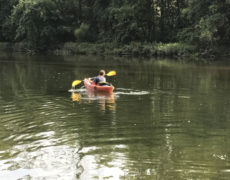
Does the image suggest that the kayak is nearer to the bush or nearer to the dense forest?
the dense forest

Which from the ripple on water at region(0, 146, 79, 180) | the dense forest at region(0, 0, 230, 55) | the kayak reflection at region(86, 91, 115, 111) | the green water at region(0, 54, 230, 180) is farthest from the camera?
the dense forest at region(0, 0, 230, 55)

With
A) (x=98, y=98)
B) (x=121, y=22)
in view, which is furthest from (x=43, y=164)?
(x=121, y=22)

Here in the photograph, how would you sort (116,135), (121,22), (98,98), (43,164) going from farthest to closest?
1. (121,22)
2. (98,98)
3. (116,135)
4. (43,164)

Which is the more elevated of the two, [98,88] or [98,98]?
[98,88]

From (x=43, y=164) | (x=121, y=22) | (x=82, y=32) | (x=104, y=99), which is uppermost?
(x=121, y=22)

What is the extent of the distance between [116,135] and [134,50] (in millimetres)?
38828

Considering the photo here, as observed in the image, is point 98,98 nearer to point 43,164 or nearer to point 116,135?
point 116,135

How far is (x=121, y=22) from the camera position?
163 feet

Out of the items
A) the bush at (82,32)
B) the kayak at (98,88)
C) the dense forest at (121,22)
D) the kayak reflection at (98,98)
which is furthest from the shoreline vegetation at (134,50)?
the kayak reflection at (98,98)

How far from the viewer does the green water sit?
21.1 feet

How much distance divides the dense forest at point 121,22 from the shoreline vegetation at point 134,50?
976mm

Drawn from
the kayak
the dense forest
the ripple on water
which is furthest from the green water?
the dense forest

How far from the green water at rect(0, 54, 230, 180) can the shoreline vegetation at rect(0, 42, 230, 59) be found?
26060 millimetres

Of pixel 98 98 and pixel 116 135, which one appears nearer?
pixel 116 135
